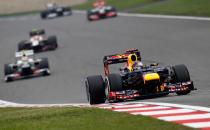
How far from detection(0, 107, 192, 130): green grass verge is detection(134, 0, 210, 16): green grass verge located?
25856 mm

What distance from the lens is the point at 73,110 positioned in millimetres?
10258

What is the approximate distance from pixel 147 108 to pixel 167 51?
13390 millimetres

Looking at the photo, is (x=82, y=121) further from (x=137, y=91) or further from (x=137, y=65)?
(x=137, y=65)

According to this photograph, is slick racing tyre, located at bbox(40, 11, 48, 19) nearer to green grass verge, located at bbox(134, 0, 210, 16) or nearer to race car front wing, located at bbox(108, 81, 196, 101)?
green grass verge, located at bbox(134, 0, 210, 16)

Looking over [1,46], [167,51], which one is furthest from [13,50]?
[167,51]

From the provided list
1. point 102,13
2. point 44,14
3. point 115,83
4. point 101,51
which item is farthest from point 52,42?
point 44,14

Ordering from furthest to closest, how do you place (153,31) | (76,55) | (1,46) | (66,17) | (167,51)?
(66,17), (1,46), (153,31), (76,55), (167,51)

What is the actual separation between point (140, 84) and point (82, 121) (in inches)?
122

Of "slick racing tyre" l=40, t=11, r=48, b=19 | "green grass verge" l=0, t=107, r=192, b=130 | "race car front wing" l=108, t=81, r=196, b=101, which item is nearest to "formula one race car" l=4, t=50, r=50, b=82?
"race car front wing" l=108, t=81, r=196, b=101

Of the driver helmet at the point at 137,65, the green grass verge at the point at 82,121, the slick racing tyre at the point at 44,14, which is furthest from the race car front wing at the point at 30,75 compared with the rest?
the slick racing tyre at the point at 44,14

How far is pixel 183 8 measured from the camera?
4009 centimetres

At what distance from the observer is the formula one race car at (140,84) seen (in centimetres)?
1166

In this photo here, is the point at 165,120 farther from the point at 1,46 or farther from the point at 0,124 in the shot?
the point at 1,46

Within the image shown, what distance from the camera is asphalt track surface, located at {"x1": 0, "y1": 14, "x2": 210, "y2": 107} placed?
1643cm
